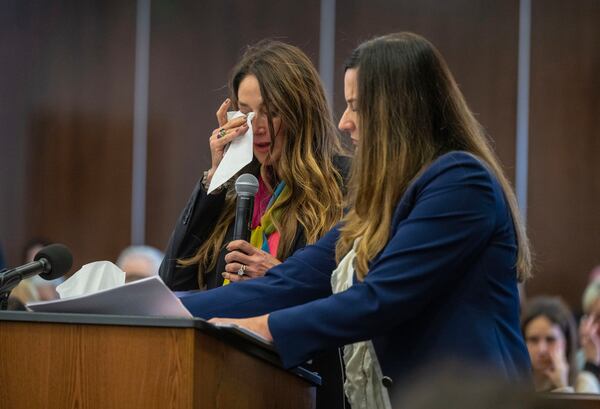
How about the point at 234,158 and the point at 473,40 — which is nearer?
the point at 234,158

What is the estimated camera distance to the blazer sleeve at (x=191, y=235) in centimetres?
282

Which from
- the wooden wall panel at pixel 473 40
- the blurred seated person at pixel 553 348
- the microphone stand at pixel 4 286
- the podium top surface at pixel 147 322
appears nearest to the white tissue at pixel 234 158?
the microphone stand at pixel 4 286

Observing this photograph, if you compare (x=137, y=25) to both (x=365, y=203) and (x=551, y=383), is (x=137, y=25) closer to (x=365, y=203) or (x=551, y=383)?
(x=551, y=383)

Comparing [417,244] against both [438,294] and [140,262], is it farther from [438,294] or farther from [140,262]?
[140,262]

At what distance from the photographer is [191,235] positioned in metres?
2.84

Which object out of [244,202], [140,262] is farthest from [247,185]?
[140,262]

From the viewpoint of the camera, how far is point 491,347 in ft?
6.31

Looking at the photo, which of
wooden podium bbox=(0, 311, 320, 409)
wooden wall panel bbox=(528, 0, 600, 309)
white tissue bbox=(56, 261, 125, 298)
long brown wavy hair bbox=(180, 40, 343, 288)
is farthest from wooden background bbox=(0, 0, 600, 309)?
wooden podium bbox=(0, 311, 320, 409)

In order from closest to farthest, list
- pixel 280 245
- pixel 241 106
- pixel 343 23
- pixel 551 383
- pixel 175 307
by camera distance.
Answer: pixel 175 307, pixel 280 245, pixel 241 106, pixel 551 383, pixel 343 23

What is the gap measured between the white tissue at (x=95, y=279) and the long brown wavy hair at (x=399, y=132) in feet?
1.70

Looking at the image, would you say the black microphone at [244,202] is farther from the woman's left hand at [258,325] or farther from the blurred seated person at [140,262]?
the blurred seated person at [140,262]

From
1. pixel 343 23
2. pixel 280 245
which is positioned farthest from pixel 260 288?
pixel 343 23

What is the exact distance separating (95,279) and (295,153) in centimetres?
69

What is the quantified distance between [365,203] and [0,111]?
16.9 ft
